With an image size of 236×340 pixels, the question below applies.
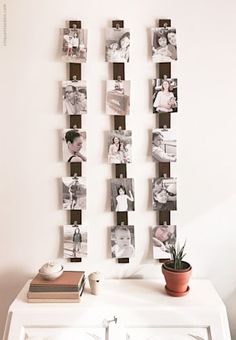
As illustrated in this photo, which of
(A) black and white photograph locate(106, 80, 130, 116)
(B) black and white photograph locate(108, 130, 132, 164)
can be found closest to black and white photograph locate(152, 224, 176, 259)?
(B) black and white photograph locate(108, 130, 132, 164)

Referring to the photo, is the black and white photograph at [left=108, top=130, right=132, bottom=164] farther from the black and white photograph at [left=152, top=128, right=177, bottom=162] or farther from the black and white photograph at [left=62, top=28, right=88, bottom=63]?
the black and white photograph at [left=62, top=28, right=88, bottom=63]

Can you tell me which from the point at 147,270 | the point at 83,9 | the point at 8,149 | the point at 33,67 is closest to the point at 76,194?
the point at 8,149

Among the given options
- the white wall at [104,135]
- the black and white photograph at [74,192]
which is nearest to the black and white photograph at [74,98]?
the white wall at [104,135]

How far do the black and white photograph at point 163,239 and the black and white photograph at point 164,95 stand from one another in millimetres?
563

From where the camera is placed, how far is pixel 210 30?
57.8 inches

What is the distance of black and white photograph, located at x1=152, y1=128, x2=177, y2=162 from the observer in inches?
58.3

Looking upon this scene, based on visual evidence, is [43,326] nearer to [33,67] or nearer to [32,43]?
[33,67]

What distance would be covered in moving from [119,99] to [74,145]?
12.0 inches

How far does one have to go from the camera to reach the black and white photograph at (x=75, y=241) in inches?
59.4

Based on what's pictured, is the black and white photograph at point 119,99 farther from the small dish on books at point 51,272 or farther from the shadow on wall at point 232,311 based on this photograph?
the shadow on wall at point 232,311

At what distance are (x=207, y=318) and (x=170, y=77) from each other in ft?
3.48

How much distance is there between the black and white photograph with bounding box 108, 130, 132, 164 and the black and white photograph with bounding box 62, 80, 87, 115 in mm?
194

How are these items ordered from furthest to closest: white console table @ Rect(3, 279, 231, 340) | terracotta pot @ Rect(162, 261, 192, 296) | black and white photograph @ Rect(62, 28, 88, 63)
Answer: black and white photograph @ Rect(62, 28, 88, 63), terracotta pot @ Rect(162, 261, 192, 296), white console table @ Rect(3, 279, 231, 340)

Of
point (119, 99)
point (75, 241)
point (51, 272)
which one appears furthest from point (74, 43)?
point (51, 272)
